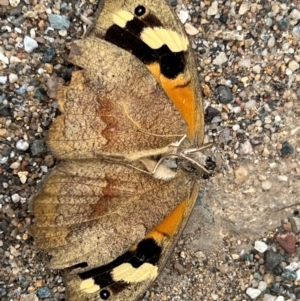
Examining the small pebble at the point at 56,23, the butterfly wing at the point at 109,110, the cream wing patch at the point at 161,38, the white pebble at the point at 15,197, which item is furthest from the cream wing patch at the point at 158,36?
the white pebble at the point at 15,197

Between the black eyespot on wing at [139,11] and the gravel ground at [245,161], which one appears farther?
the gravel ground at [245,161]

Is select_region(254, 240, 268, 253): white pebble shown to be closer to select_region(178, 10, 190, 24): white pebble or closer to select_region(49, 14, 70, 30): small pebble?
select_region(178, 10, 190, 24): white pebble

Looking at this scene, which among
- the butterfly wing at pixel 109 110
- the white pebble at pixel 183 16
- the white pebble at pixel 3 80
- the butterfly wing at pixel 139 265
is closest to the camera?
the butterfly wing at pixel 109 110

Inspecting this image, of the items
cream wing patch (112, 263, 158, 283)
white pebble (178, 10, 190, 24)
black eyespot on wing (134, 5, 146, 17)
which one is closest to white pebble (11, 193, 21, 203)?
cream wing patch (112, 263, 158, 283)

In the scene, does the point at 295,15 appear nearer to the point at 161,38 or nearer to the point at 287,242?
the point at 161,38

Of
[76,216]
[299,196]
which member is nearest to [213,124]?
[299,196]

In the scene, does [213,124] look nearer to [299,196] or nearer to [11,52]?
[299,196]

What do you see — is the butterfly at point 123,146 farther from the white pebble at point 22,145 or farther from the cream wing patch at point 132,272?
the white pebble at point 22,145

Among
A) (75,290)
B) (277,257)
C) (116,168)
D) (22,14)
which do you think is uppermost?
(22,14)
